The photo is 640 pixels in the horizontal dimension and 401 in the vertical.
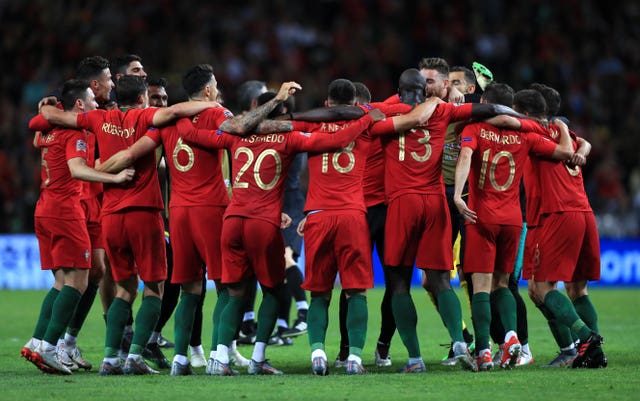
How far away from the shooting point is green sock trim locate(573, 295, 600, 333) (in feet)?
32.2

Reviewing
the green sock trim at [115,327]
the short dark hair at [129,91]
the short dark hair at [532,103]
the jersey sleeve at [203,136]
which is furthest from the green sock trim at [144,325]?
the short dark hair at [532,103]

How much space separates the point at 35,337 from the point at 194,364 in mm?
1430

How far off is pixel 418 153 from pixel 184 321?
2366 mm

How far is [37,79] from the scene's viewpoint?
23.2 meters

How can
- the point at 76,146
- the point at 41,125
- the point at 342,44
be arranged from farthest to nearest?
the point at 342,44 → the point at 41,125 → the point at 76,146

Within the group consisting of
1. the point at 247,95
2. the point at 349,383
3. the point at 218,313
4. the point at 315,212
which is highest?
the point at 247,95

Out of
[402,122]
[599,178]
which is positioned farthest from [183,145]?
[599,178]

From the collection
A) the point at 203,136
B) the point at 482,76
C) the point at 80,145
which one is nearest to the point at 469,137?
the point at 482,76

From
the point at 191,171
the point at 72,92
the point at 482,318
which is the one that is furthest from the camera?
the point at 72,92

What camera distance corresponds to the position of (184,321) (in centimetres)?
899

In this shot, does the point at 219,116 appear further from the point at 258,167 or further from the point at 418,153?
the point at 418,153

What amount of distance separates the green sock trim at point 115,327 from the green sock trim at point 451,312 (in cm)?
260

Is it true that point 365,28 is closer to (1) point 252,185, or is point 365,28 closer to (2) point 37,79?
(2) point 37,79

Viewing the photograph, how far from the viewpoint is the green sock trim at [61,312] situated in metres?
9.28
